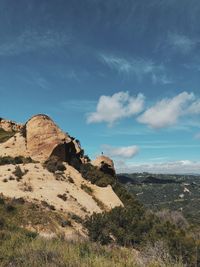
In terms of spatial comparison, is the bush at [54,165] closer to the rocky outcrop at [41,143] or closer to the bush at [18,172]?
the rocky outcrop at [41,143]

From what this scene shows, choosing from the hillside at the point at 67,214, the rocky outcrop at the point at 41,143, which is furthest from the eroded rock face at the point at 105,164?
the rocky outcrop at the point at 41,143

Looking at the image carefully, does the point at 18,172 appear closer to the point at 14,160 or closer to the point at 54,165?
the point at 54,165

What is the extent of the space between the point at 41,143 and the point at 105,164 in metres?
11.6

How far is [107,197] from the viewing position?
153 feet

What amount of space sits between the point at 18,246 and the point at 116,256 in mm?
2908

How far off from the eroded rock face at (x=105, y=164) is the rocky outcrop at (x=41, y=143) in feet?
12.7

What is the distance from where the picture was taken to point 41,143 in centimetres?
5369

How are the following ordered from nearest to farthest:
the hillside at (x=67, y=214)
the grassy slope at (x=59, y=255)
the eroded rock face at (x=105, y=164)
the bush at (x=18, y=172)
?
the grassy slope at (x=59, y=255)
the hillside at (x=67, y=214)
the bush at (x=18, y=172)
the eroded rock face at (x=105, y=164)

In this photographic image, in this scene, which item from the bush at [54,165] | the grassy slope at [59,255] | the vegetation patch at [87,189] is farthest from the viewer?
the bush at [54,165]

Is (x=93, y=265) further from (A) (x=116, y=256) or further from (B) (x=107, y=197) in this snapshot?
(B) (x=107, y=197)

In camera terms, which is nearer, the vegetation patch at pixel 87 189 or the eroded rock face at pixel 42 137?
the vegetation patch at pixel 87 189

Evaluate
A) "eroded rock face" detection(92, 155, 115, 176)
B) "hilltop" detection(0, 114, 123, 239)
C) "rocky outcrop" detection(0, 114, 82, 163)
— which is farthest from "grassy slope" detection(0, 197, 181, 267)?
"eroded rock face" detection(92, 155, 115, 176)

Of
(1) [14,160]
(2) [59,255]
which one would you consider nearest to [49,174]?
(1) [14,160]

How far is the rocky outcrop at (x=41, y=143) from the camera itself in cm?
5272
